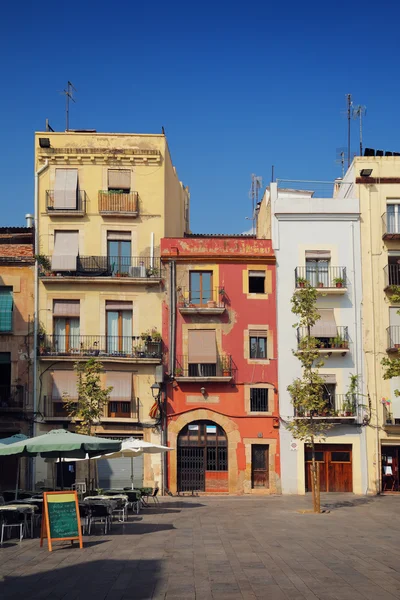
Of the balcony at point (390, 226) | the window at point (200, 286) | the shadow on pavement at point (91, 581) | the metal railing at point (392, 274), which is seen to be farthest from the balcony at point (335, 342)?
the shadow on pavement at point (91, 581)

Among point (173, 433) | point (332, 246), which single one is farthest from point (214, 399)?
point (332, 246)

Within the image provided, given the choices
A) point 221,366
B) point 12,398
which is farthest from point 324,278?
point 12,398

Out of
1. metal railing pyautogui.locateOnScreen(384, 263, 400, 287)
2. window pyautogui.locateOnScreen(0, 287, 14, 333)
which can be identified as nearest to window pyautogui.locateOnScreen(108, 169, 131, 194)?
window pyautogui.locateOnScreen(0, 287, 14, 333)

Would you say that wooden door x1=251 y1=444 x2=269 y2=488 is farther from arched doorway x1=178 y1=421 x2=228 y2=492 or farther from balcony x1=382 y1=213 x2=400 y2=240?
balcony x1=382 y1=213 x2=400 y2=240

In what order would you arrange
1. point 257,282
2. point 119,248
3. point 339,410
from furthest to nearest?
point 119,248 < point 257,282 < point 339,410

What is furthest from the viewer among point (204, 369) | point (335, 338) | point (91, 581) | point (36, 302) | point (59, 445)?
point (36, 302)

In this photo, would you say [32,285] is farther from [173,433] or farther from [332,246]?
[332,246]

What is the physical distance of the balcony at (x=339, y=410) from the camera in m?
38.3

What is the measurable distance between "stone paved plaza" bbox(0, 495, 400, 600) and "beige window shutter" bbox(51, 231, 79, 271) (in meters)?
16.0

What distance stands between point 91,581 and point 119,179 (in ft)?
93.6

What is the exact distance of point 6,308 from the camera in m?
40.0

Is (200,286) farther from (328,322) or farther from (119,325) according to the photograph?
(328,322)

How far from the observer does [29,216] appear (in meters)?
42.1

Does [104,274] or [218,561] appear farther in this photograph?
[104,274]
